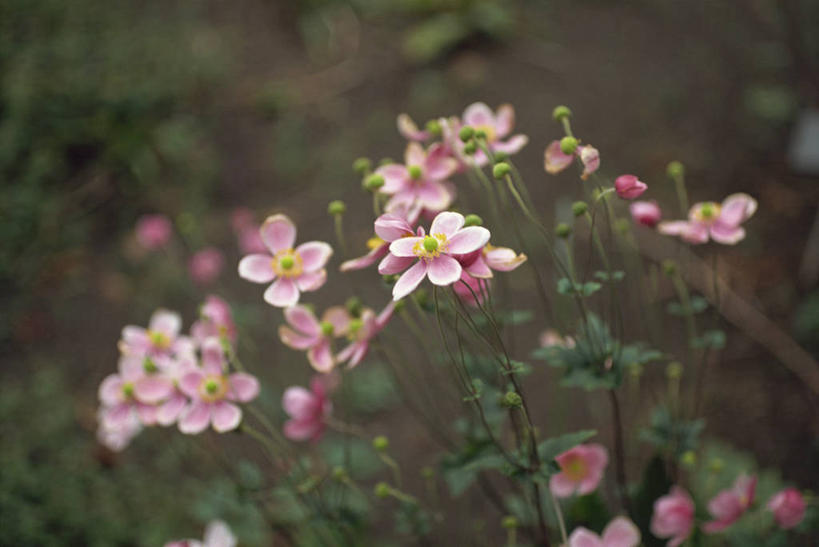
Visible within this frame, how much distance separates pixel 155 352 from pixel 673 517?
3.03 feet

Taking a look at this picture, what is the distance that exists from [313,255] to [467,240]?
32 cm

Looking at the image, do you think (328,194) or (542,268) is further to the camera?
(328,194)

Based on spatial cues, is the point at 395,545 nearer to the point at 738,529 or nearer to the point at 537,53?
the point at 738,529

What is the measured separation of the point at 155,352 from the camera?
52.0 inches

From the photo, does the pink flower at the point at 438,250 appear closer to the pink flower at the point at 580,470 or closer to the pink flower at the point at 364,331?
the pink flower at the point at 364,331

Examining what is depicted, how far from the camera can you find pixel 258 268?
3.78ft

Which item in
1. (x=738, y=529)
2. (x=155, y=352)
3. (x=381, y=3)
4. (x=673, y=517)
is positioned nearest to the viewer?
(x=673, y=517)

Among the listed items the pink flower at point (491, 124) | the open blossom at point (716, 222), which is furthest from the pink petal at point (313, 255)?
the open blossom at point (716, 222)

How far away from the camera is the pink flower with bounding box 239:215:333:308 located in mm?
1129

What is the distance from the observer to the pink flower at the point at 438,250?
88 cm

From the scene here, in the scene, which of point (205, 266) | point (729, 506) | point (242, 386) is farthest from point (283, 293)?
point (205, 266)

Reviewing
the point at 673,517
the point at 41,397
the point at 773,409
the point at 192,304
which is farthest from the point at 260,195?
the point at 673,517

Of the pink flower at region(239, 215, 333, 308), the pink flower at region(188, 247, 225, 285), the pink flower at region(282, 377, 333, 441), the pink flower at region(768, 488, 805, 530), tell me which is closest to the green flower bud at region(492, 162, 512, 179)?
the pink flower at region(239, 215, 333, 308)

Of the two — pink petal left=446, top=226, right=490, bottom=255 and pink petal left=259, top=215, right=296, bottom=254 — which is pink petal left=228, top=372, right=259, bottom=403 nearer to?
pink petal left=259, top=215, right=296, bottom=254
